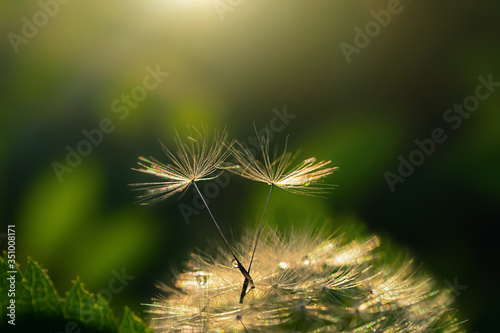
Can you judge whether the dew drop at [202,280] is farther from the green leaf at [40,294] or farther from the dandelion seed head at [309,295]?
the green leaf at [40,294]

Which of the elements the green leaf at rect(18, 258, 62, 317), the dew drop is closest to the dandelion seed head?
the dew drop

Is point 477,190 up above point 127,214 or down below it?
Answer: below

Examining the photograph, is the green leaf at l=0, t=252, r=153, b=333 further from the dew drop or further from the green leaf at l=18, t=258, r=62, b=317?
the dew drop

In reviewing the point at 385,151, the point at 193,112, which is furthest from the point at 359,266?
the point at 193,112

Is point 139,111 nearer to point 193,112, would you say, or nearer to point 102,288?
point 193,112

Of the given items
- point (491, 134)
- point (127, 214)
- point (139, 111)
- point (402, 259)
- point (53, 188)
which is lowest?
point (402, 259)

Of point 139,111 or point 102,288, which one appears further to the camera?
point 139,111

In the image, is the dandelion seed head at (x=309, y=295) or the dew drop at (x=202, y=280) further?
the dew drop at (x=202, y=280)

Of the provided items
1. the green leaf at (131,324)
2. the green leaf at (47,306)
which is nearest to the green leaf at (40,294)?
the green leaf at (47,306)
